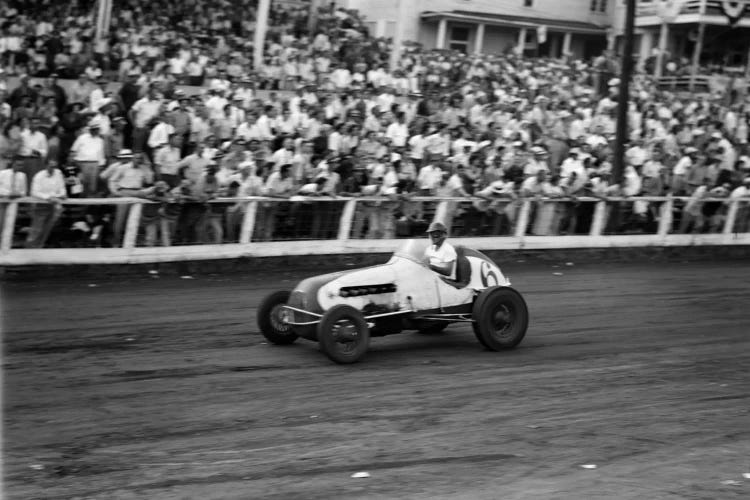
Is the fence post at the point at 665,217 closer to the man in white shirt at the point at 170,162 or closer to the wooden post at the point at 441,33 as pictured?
the man in white shirt at the point at 170,162

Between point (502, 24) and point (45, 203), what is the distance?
1230 inches

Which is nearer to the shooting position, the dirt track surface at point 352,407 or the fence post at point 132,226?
the dirt track surface at point 352,407

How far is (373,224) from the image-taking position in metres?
16.9

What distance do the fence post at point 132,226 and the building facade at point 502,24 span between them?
26.9 m

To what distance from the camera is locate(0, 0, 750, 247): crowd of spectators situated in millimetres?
15289

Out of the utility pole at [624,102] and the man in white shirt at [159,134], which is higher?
the utility pole at [624,102]

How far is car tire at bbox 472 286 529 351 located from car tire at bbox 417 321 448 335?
1.40 ft

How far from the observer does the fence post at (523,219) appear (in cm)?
1838

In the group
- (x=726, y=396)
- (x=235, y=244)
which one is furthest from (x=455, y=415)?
(x=235, y=244)

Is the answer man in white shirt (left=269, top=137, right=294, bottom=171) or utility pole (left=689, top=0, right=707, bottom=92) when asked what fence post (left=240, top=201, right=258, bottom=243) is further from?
utility pole (left=689, top=0, right=707, bottom=92)

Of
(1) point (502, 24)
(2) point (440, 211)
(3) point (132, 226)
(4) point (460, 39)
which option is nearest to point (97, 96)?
(3) point (132, 226)

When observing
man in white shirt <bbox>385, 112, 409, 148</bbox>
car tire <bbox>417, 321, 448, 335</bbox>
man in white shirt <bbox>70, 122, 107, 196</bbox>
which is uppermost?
man in white shirt <bbox>385, 112, 409, 148</bbox>

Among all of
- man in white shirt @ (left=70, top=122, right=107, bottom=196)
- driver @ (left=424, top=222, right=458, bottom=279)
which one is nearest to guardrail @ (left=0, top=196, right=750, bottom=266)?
man in white shirt @ (left=70, top=122, right=107, bottom=196)

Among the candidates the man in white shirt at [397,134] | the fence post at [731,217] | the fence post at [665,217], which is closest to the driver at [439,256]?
the man in white shirt at [397,134]
